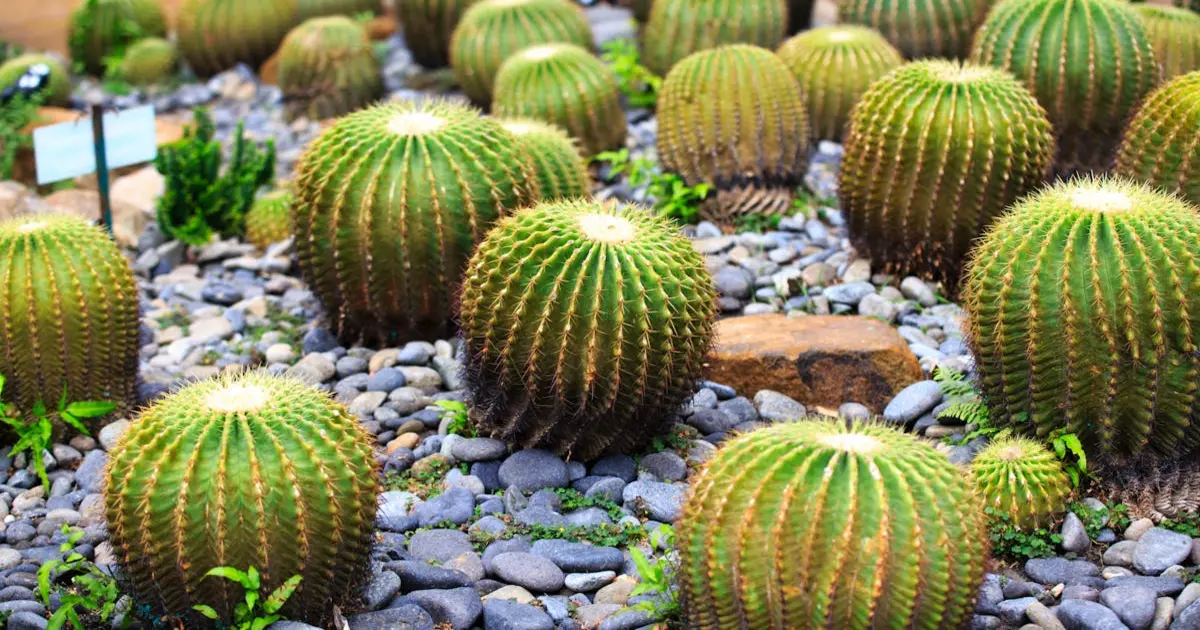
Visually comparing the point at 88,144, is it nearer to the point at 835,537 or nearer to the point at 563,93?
the point at 563,93

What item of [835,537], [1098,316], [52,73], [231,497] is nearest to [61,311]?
[231,497]

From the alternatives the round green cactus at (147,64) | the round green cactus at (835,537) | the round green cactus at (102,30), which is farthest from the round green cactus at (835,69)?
the round green cactus at (102,30)

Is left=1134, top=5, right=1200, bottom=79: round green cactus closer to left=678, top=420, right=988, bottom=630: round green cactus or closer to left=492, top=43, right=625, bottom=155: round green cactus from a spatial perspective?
left=492, top=43, right=625, bottom=155: round green cactus

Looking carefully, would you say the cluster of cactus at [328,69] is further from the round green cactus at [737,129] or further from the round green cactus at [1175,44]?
the round green cactus at [1175,44]

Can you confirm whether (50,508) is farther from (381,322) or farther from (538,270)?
(538,270)

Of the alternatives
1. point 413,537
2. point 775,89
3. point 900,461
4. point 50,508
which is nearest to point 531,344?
point 413,537

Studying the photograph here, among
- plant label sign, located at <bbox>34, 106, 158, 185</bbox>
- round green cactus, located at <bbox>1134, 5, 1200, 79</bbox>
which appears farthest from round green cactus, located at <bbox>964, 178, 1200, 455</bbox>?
plant label sign, located at <bbox>34, 106, 158, 185</bbox>
